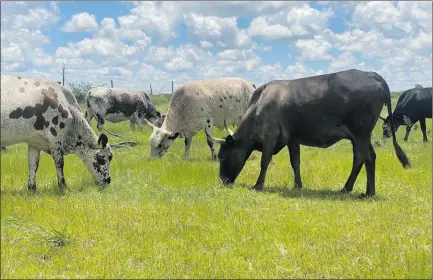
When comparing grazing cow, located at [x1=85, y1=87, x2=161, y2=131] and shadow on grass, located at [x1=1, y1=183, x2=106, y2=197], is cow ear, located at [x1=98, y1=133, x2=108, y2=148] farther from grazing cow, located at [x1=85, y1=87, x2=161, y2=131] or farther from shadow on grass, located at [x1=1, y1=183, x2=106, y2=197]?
grazing cow, located at [x1=85, y1=87, x2=161, y2=131]

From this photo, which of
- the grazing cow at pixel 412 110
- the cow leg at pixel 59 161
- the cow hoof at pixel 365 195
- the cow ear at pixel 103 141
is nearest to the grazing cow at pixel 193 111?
the cow ear at pixel 103 141

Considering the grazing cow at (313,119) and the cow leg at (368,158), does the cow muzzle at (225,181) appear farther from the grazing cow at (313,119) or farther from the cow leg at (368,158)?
the cow leg at (368,158)

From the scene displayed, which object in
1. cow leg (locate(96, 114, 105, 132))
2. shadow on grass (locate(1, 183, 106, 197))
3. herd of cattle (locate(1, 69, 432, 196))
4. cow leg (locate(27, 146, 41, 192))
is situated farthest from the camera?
cow leg (locate(96, 114, 105, 132))

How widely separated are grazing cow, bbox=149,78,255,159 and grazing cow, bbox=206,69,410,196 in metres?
3.86

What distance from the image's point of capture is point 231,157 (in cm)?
1062

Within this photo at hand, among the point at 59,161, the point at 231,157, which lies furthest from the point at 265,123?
the point at 59,161

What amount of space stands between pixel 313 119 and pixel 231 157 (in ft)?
7.51

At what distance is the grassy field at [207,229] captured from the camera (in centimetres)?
502

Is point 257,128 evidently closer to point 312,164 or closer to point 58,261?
point 312,164

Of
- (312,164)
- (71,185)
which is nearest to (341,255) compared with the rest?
(71,185)

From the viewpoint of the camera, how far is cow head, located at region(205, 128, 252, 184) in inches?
418

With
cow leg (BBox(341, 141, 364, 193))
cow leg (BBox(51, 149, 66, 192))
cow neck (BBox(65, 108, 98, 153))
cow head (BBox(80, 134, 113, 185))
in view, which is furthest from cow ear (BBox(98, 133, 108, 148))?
cow leg (BBox(341, 141, 364, 193))

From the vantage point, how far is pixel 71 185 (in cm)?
920

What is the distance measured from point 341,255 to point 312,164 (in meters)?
7.57
